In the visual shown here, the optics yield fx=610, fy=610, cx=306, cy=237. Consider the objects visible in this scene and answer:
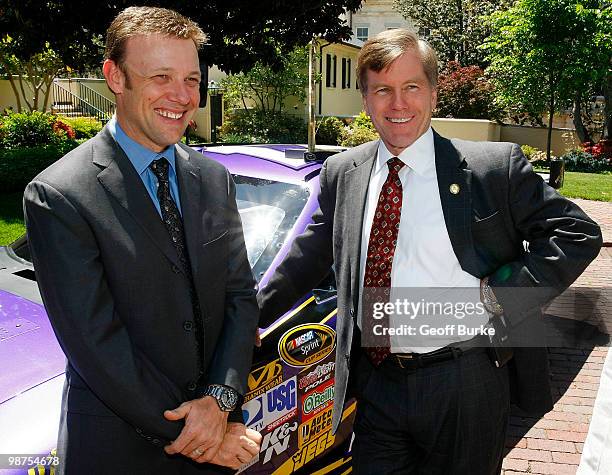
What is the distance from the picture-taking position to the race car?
2148mm

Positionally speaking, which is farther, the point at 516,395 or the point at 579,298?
the point at 579,298

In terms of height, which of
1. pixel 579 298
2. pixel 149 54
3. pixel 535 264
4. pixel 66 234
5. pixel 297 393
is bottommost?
pixel 579 298

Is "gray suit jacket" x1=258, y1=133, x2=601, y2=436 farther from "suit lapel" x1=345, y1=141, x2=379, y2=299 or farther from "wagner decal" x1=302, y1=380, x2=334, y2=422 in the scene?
"wagner decal" x1=302, y1=380, x2=334, y2=422

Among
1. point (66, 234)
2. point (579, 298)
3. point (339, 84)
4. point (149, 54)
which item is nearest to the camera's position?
point (66, 234)

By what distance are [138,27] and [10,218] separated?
780 cm

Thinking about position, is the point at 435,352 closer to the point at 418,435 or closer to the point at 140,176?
the point at 418,435

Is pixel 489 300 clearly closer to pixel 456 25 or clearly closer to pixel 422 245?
pixel 422 245

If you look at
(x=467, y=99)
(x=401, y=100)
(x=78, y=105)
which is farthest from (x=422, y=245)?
(x=78, y=105)

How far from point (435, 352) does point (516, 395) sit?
430 mm

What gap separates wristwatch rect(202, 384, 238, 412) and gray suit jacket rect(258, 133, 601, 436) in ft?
1.78

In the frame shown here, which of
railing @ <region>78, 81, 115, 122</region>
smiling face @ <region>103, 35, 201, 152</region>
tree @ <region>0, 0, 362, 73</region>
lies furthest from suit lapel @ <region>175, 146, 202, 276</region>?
railing @ <region>78, 81, 115, 122</region>

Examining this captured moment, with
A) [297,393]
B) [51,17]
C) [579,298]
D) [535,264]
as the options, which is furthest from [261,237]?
[51,17]

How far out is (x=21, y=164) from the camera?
1073cm

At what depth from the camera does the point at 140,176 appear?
2008mm
